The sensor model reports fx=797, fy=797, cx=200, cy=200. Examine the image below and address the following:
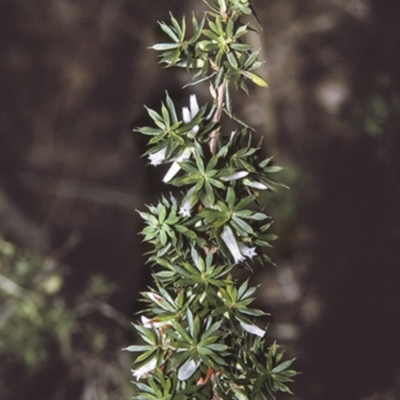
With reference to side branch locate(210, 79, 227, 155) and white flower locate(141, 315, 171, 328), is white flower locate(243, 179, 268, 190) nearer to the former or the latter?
side branch locate(210, 79, 227, 155)

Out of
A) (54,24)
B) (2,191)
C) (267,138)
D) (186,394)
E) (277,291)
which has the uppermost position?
(186,394)

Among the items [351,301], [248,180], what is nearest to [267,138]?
[351,301]

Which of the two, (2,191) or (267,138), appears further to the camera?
(267,138)

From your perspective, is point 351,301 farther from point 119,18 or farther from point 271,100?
point 119,18

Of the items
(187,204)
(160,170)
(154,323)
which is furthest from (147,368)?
(160,170)

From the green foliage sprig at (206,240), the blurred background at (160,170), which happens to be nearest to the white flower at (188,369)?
the green foliage sprig at (206,240)

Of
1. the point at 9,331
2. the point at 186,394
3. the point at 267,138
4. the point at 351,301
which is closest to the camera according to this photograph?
the point at 186,394
